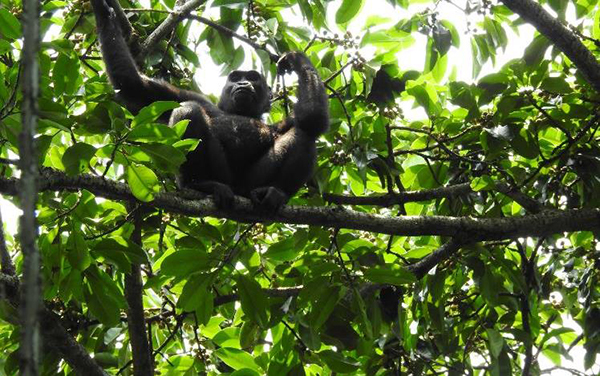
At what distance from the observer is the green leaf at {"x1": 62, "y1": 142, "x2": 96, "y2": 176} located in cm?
366

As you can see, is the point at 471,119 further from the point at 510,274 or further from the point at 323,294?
the point at 323,294

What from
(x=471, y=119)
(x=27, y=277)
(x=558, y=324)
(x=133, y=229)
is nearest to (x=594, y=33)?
(x=471, y=119)

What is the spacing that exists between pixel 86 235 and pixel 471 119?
9.10 feet

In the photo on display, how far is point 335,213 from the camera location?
4574 millimetres

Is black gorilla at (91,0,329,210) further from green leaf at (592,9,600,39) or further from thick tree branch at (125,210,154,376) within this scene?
green leaf at (592,9,600,39)

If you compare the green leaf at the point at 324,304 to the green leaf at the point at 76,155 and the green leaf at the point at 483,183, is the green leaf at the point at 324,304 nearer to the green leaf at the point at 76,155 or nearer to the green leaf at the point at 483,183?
the green leaf at the point at 483,183

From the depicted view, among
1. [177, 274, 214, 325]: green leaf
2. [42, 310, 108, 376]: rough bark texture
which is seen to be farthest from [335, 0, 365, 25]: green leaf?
[42, 310, 108, 376]: rough bark texture

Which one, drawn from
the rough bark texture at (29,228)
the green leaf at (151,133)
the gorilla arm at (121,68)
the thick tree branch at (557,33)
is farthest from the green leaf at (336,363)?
the rough bark texture at (29,228)

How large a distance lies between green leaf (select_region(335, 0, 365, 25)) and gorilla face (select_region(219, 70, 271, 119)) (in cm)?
173

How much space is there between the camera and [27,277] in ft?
3.59

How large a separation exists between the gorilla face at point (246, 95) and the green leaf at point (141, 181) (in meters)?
2.66

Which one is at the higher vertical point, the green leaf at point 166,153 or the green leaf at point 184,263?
the green leaf at point 166,153

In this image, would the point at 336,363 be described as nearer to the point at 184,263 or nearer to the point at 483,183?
the point at 184,263

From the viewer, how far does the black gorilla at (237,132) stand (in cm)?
529
